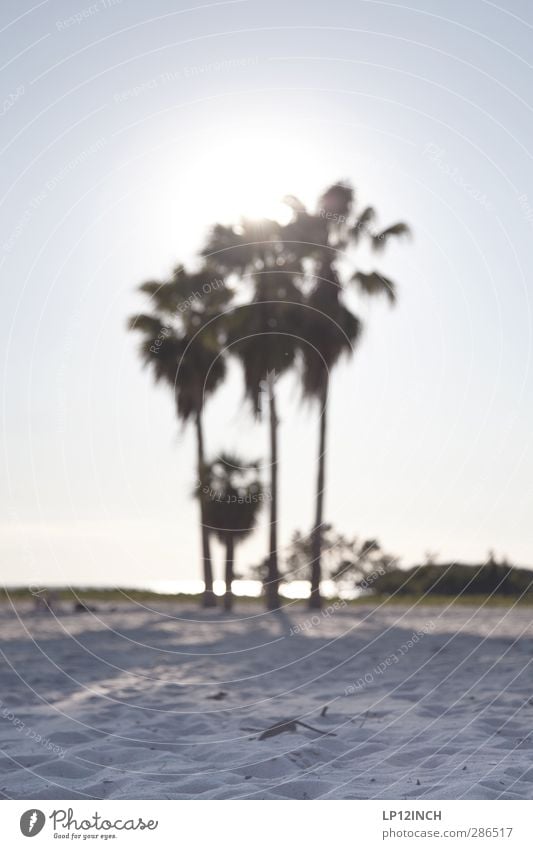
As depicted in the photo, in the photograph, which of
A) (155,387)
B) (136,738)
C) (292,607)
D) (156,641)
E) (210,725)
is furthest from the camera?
(155,387)

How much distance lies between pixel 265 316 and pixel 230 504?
5371 mm

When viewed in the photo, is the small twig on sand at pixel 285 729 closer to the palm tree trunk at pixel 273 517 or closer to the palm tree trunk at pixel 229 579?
the palm tree trunk at pixel 273 517

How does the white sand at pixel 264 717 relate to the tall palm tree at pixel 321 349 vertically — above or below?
below

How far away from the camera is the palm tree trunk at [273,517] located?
2362 centimetres

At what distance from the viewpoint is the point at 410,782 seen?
19.8ft

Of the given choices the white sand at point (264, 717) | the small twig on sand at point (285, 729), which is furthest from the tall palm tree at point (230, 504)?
the small twig on sand at point (285, 729)

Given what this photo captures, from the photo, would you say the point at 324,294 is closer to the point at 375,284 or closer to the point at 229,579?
the point at 375,284

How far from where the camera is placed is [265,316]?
2483cm

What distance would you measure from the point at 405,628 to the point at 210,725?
1221cm

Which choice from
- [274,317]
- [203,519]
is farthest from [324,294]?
[203,519]
